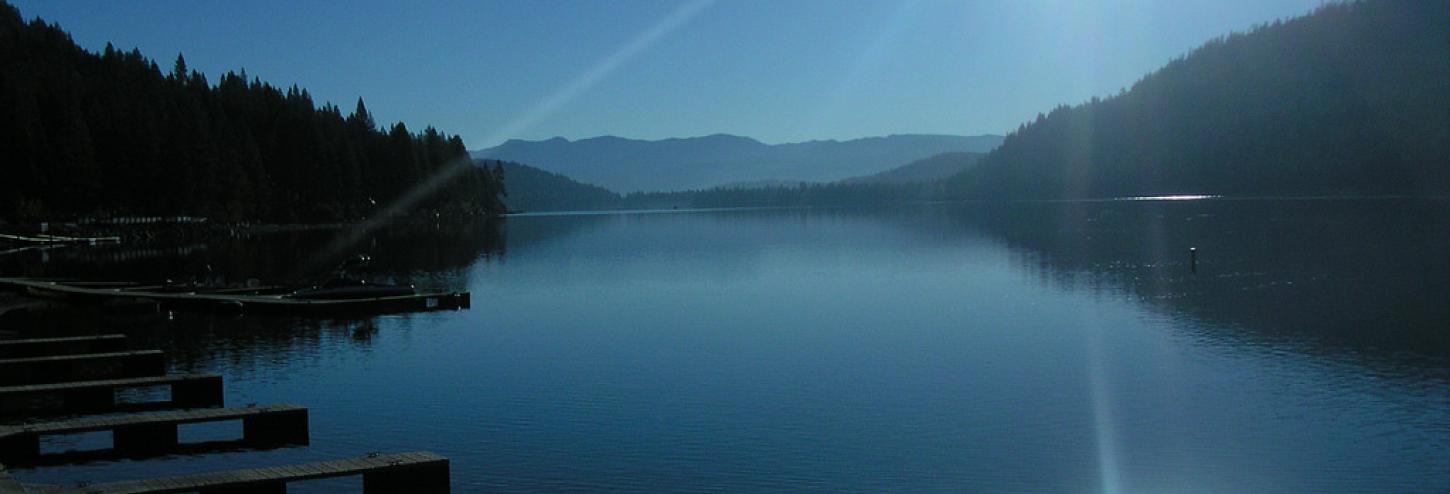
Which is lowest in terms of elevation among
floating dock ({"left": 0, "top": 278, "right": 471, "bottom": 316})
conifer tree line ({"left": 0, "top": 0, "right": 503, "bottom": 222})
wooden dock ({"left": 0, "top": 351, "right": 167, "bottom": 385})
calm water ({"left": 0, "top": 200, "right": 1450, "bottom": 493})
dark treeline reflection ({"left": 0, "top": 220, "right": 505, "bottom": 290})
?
calm water ({"left": 0, "top": 200, "right": 1450, "bottom": 493})

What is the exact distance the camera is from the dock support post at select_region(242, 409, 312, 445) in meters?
23.6

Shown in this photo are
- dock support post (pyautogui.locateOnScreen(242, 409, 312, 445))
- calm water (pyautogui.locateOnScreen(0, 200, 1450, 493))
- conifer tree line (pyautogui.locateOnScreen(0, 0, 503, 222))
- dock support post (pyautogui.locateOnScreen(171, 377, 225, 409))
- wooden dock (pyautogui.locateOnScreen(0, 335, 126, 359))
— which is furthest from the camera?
conifer tree line (pyautogui.locateOnScreen(0, 0, 503, 222))

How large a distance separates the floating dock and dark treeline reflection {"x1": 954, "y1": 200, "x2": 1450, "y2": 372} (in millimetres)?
28397

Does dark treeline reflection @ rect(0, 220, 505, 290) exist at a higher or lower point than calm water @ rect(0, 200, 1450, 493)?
higher

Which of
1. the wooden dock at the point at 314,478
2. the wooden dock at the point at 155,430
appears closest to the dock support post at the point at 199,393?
the wooden dock at the point at 155,430

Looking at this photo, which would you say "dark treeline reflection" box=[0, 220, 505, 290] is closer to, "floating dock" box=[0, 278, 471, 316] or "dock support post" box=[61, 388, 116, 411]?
"floating dock" box=[0, 278, 471, 316]

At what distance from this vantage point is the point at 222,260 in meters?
86.2

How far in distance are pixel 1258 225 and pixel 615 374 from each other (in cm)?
10617

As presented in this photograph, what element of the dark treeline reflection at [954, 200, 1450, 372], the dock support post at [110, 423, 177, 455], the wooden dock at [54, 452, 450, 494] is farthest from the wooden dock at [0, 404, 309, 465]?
the dark treeline reflection at [954, 200, 1450, 372]

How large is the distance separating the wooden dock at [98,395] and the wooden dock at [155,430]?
2782 mm

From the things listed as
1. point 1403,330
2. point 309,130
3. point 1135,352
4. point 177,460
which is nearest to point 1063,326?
point 1135,352

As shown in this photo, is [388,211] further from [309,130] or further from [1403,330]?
[1403,330]

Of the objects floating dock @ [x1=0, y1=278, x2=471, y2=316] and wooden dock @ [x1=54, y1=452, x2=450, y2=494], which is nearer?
wooden dock @ [x1=54, y1=452, x2=450, y2=494]

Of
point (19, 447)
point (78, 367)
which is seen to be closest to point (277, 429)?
point (19, 447)
